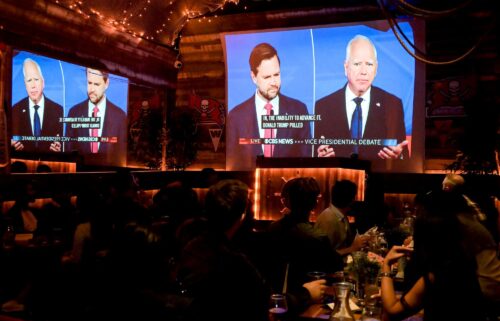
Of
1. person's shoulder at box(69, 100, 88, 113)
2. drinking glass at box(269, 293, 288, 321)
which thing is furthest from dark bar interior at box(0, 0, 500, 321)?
person's shoulder at box(69, 100, 88, 113)

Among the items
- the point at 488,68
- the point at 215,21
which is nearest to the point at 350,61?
the point at 488,68

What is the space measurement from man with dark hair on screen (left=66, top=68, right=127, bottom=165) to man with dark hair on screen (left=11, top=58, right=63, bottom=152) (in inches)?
18.0

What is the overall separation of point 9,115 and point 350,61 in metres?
5.41

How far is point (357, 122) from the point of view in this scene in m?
8.78

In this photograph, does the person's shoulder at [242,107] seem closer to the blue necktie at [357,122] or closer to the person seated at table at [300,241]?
the blue necktie at [357,122]

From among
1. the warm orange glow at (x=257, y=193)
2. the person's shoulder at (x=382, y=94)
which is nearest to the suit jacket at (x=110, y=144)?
the warm orange glow at (x=257, y=193)

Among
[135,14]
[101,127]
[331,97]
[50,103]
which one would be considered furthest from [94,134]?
[331,97]

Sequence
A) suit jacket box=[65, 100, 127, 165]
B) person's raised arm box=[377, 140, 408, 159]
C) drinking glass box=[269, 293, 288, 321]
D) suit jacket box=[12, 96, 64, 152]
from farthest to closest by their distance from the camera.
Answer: suit jacket box=[12, 96, 64, 152], suit jacket box=[65, 100, 127, 165], person's raised arm box=[377, 140, 408, 159], drinking glass box=[269, 293, 288, 321]

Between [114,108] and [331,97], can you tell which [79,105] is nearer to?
[114,108]

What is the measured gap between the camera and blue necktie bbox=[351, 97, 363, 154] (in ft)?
28.7

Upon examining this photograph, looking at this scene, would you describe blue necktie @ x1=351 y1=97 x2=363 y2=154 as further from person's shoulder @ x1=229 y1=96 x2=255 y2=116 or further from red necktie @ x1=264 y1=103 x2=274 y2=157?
person's shoulder @ x1=229 y1=96 x2=255 y2=116

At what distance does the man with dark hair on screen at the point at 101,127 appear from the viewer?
10.8 m

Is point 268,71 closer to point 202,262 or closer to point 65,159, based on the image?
point 65,159

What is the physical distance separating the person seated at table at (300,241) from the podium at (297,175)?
4.83 meters
